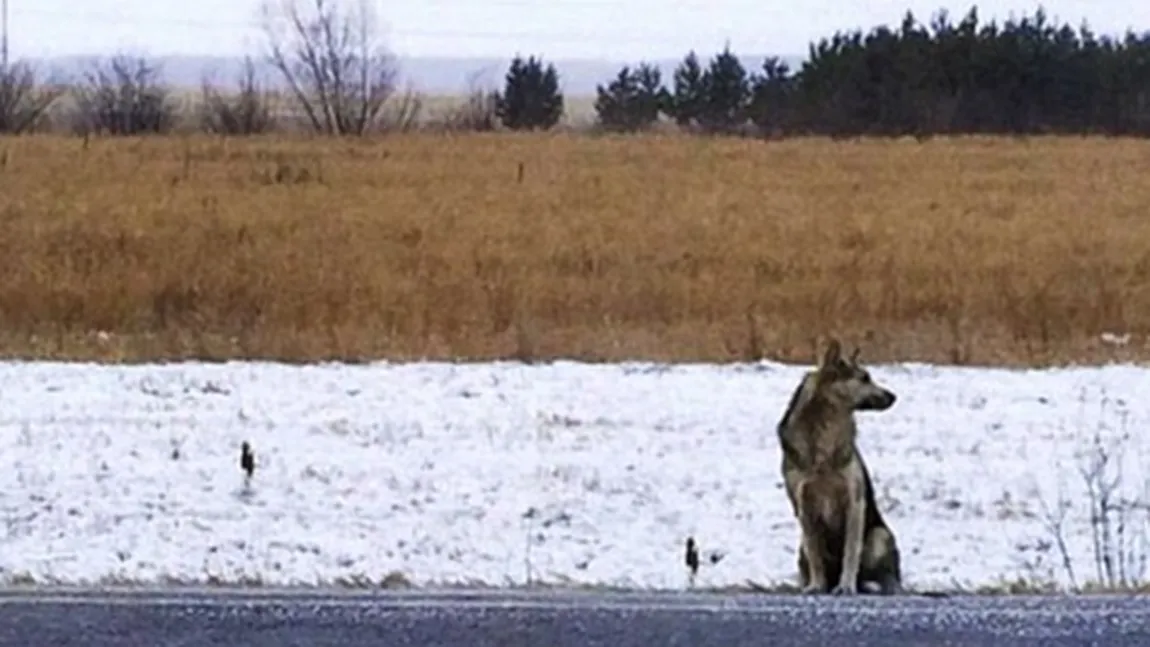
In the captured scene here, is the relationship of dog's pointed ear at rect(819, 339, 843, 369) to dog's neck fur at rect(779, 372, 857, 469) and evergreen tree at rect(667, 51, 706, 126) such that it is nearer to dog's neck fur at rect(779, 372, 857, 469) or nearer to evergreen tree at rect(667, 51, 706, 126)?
dog's neck fur at rect(779, 372, 857, 469)

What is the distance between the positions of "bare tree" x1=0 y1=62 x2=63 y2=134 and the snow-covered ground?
5221 cm

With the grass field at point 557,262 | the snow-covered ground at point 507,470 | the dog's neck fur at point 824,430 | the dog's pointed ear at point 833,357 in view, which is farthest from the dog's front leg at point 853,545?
the grass field at point 557,262

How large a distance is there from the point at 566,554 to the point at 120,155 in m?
28.9

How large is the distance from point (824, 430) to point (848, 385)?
28 cm

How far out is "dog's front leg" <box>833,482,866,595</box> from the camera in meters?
7.84

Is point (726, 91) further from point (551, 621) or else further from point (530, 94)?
point (551, 621)

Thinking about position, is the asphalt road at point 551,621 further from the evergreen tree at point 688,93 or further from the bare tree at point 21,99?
the evergreen tree at point 688,93

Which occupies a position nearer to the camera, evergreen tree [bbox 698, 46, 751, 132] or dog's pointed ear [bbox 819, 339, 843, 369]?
dog's pointed ear [bbox 819, 339, 843, 369]

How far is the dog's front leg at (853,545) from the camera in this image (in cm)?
784

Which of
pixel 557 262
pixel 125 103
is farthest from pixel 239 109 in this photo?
pixel 557 262

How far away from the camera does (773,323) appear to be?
19.3 meters

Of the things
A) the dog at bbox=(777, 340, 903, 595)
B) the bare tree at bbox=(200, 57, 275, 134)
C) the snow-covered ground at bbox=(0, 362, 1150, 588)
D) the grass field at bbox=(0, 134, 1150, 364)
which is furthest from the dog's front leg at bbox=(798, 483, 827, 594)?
the bare tree at bbox=(200, 57, 275, 134)

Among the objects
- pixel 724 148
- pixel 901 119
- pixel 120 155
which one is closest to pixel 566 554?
pixel 120 155

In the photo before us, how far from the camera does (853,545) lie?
7.84 metres
